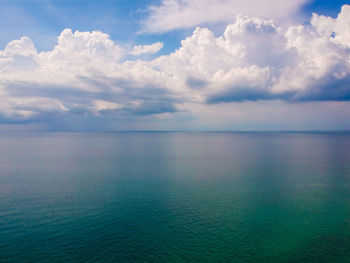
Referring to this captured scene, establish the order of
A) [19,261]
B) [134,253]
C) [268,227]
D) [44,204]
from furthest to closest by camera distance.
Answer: [44,204], [268,227], [134,253], [19,261]

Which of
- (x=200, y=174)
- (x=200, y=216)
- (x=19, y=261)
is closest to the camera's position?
(x=19, y=261)

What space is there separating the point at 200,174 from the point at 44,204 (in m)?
41.5

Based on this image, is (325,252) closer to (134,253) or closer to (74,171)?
(134,253)

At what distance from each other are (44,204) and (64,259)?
19.7 metres

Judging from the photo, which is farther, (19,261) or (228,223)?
(228,223)

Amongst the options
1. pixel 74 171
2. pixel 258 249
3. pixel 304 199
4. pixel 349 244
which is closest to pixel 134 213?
pixel 258 249

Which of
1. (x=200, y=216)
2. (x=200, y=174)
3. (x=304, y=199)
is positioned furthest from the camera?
(x=200, y=174)

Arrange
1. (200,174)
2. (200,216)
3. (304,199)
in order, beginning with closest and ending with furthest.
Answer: (200,216), (304,199), (200,174)

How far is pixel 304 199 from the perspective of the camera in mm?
45031

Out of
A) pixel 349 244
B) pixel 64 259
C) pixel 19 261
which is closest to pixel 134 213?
pixel 64 259

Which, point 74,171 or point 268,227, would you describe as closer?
point 268,227

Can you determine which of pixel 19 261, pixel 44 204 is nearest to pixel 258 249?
pixel 19 261

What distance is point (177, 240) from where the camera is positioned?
1147 inches

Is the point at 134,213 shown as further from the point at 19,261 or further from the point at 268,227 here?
the point at 268,227
